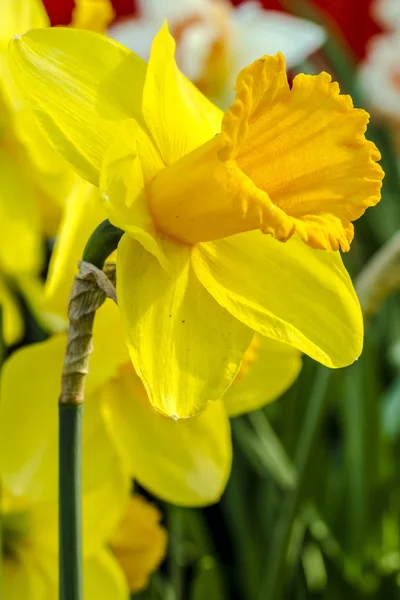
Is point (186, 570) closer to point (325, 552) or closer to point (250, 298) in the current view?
point (325, 552)

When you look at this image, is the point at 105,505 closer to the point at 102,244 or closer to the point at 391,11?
the point at 102,244

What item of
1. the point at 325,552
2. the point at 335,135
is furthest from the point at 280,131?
the point at 325,552

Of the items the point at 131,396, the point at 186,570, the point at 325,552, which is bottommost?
the point at 186,570

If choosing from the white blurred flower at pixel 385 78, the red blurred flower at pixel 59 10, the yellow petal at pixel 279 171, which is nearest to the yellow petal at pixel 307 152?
the yellow petal at pixel 279 171

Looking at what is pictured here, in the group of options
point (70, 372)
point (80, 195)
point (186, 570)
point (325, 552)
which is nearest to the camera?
point (70, 372)

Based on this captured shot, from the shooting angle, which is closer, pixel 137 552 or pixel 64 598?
pixel 64 598

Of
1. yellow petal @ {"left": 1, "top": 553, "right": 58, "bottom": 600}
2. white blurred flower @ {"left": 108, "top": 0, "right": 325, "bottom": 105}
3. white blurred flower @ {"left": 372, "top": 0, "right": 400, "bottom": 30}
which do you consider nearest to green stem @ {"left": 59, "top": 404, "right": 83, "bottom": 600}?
yellow petal @ {"left": 1, "top": 553, "right": 58, "bottom": 600}

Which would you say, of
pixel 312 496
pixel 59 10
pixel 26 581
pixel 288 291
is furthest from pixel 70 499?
pixel 59 10
